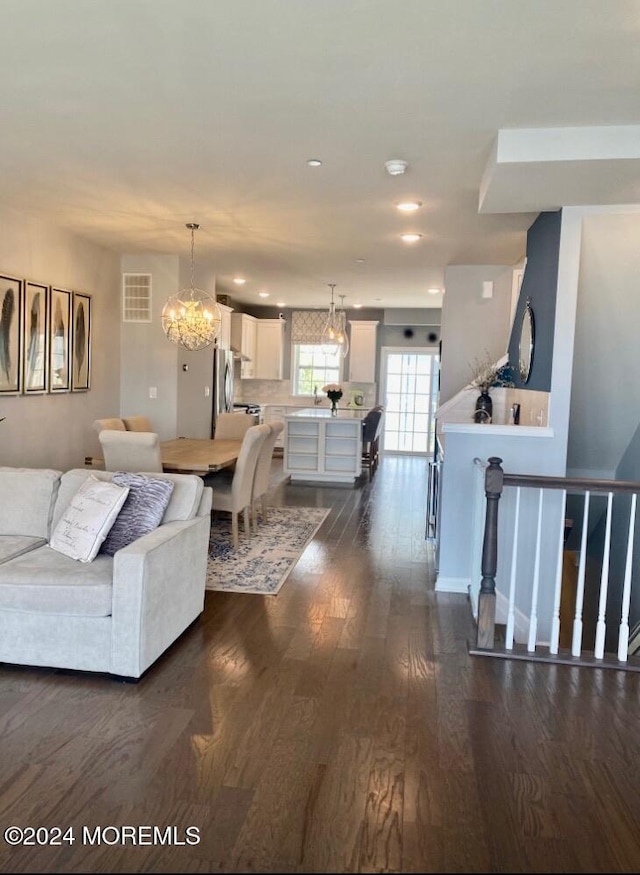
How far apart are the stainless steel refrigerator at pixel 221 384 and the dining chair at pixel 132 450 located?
3.35 meters

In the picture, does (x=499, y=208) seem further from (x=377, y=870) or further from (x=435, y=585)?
(x=377, y=870)

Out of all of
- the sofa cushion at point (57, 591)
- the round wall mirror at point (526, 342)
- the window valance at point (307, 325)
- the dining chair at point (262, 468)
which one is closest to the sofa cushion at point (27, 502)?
the sofa cushion at point (57, 591)

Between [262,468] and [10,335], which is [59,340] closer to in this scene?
[10,335]

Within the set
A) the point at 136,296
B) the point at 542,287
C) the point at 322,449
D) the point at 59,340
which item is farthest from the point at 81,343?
the point at 542,287

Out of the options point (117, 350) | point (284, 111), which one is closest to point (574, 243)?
point (284, 111)

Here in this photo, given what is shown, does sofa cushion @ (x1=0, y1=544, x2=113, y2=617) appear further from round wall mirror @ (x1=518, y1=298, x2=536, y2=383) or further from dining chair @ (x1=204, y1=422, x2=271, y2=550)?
round wall mirror @ (x1=518, y1=298, x2=536, y2=383)

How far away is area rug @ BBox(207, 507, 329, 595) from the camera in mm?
4133

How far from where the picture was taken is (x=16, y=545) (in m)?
3.25

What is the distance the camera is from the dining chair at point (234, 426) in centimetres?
634

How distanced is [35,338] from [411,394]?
735 cm

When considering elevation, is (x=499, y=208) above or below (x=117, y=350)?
above

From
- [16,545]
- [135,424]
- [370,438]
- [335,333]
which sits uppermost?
[335,333]

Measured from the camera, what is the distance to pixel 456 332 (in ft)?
22.1

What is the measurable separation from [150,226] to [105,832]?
15.3 ft
